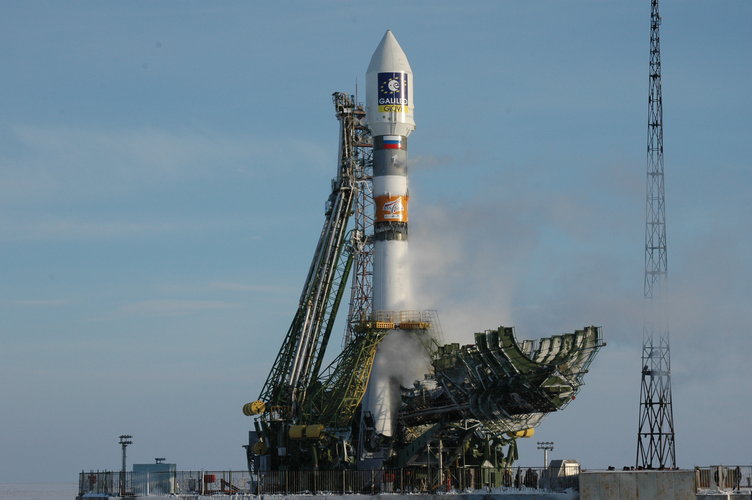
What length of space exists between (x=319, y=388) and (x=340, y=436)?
8.23 m

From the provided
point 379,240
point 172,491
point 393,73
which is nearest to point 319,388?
point 379,240

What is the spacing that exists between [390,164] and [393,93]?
7.42m

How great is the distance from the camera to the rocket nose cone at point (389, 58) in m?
124

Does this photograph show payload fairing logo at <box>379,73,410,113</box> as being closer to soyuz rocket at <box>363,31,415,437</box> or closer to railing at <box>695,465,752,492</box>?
soyuz rocket at <box>363,31,415,437</box>

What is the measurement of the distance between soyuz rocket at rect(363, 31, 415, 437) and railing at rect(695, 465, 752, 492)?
36466 mm

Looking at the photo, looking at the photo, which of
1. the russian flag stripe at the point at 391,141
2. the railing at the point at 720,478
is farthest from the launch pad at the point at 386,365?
the railing at the point at 720,478

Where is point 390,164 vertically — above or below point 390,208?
above

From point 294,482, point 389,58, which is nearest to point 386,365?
point 294,482

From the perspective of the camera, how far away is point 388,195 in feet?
399

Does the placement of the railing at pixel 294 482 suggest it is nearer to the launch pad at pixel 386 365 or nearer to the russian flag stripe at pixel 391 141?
the launch pad at pixel 386 365

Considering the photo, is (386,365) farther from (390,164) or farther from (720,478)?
(720,478)

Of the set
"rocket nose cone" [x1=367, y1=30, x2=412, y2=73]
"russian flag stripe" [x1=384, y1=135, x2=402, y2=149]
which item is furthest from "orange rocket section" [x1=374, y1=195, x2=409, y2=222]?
"rocket nose cone" [x1=367, y1=30, x2=412, y2=73]

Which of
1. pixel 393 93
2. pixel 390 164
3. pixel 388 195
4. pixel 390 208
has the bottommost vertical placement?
pixel 390 208

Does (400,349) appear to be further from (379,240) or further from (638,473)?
(638,473)
